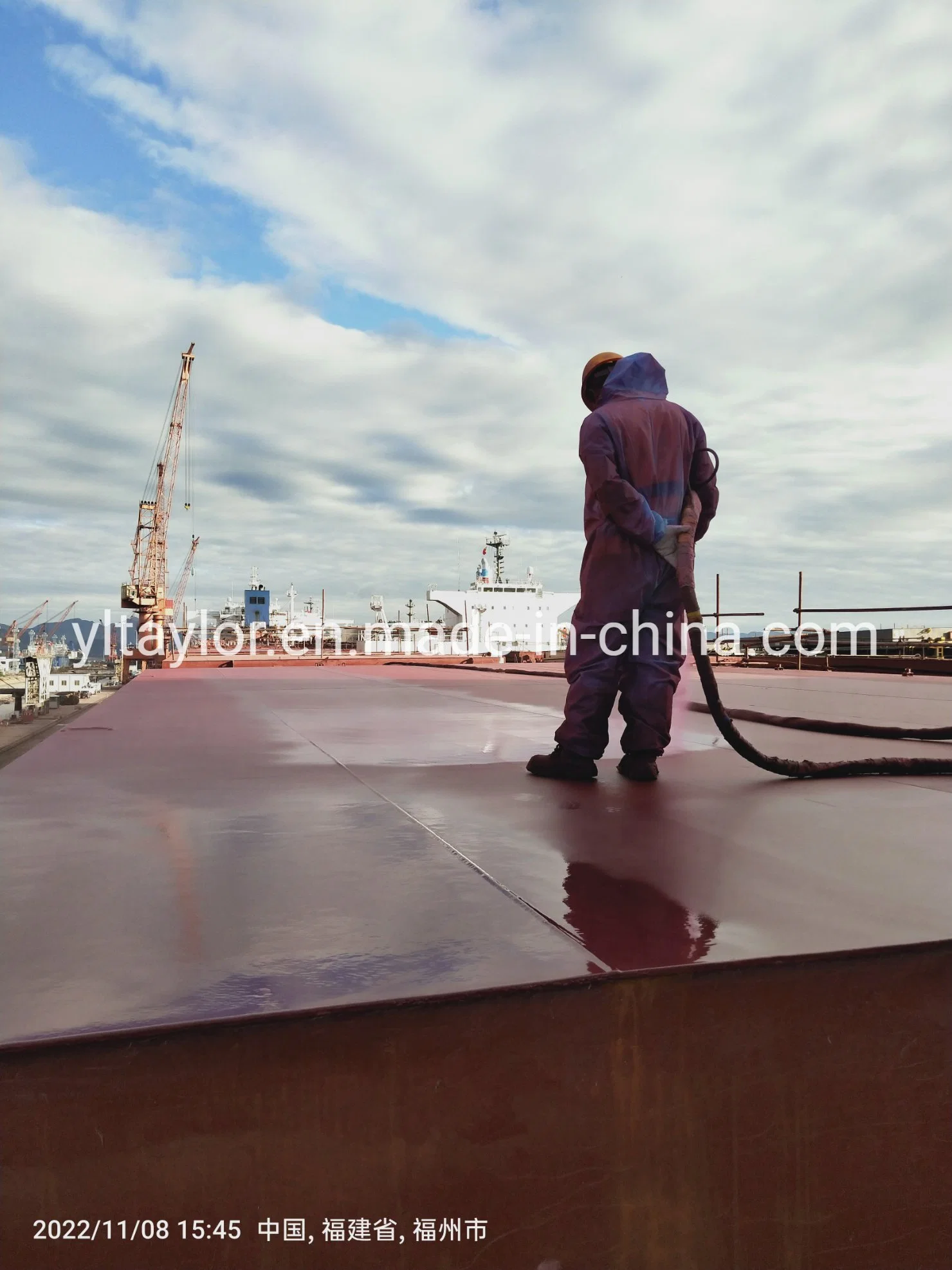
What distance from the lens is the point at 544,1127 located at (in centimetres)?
94

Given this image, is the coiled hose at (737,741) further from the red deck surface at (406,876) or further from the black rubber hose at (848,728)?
the black rubber hose at (848,728)

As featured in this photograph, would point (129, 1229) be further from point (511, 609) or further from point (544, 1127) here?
point (511, 609)

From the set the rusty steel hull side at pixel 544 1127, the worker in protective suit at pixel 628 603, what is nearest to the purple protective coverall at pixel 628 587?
the worker in protective suit at pixel 628 603

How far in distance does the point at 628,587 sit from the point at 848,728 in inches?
69.3

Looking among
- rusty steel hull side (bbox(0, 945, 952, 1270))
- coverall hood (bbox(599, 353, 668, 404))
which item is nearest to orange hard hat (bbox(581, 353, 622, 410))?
coverall hood (bbox(599, 353, 668, 404))

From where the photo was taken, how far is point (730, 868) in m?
1.46

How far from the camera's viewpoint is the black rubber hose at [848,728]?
11.1ft

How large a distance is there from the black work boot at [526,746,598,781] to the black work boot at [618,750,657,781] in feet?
0.37

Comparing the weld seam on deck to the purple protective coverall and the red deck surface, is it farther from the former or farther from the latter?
the purple protective coverall

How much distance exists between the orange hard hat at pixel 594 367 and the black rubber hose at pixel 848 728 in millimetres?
1202

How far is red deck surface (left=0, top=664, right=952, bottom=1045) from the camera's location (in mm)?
975

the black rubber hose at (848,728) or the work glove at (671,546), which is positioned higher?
the work glove at (671,546)

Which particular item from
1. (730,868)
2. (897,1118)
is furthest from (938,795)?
(897,1118)

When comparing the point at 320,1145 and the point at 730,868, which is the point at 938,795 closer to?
the point at 730,868
